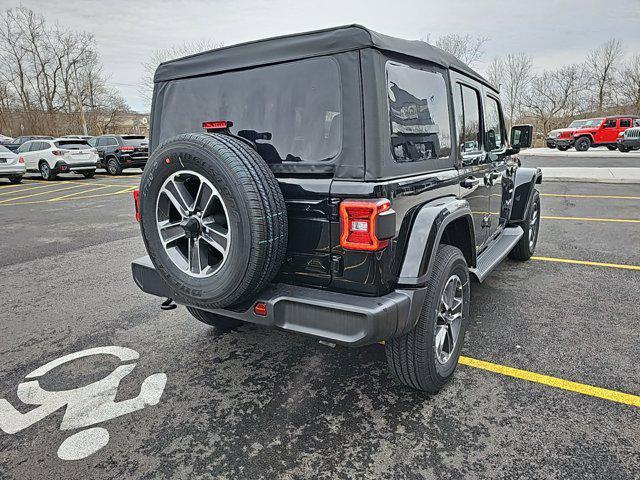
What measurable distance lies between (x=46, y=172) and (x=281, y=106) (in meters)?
18.1

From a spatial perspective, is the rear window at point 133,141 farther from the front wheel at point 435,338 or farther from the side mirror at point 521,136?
the front wheel at point 435,338

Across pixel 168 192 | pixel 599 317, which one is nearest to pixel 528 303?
→ pixel 599 317

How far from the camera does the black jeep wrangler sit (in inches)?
84.4

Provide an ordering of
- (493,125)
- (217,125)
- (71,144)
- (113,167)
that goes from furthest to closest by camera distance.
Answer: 1. (113,167)
2. (71,144)
3. (493,125)
4. (217,125)

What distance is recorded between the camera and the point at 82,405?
2.60m

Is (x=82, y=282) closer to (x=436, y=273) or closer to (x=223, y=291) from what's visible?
(x=223, y=291)

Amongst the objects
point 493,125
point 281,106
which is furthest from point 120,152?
point 281,106

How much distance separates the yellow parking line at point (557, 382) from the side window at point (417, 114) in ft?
4.66

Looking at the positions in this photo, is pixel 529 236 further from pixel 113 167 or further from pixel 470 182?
pixel 113 167

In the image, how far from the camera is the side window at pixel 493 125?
3975 millimetres

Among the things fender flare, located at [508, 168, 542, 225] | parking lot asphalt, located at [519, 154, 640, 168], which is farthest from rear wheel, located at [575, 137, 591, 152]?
fender flare, located at [508, 168, 542, 225]

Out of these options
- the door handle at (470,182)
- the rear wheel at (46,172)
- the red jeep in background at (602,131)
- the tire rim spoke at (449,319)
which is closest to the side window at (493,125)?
the door handle at (470,182)

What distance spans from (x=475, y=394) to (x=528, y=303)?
5.68 feet

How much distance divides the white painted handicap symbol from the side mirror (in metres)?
4.18
